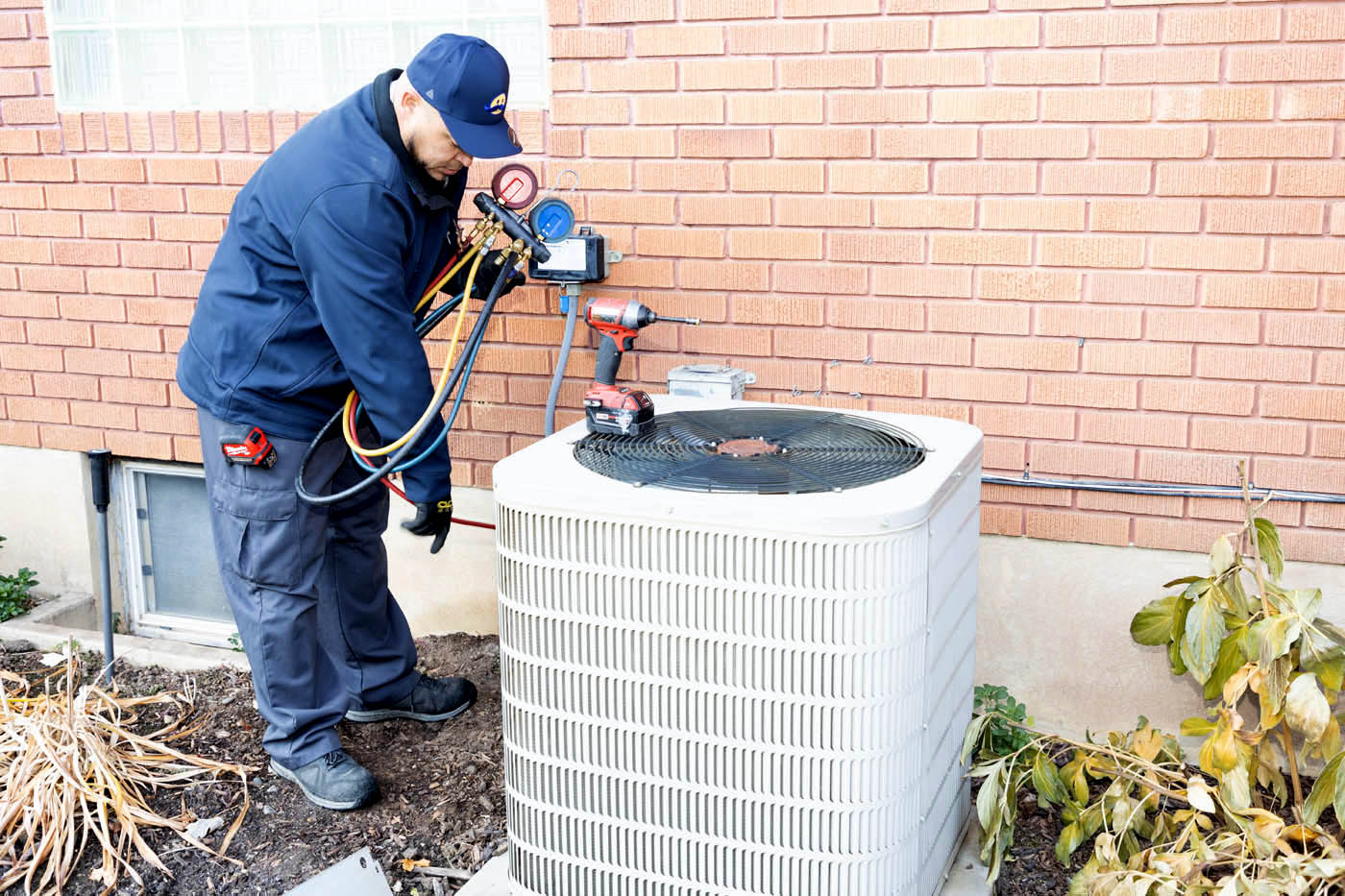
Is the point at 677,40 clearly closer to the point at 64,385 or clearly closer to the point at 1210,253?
the point at 1210,253

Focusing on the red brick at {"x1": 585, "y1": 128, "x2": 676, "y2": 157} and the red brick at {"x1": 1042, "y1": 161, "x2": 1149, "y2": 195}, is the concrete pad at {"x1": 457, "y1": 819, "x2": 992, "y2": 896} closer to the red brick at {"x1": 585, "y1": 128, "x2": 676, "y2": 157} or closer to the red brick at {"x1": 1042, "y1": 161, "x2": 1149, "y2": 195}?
the red brick at {"x1": 1042, "y1": 161, "x2": 1149, "y2": 195}

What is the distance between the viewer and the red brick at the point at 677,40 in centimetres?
335

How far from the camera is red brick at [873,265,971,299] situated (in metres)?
3.26

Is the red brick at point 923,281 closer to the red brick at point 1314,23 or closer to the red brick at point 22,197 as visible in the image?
the red brick at point 1314,23

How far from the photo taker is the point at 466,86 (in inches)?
107

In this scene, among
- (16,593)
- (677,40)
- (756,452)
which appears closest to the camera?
(756,452)

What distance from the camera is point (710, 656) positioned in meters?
2.12

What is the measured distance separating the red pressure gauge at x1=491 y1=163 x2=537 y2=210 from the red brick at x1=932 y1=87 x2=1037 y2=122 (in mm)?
1074

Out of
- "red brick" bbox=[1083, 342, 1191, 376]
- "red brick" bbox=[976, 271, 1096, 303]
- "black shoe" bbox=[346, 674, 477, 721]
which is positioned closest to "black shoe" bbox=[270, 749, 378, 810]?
"black shoe" bbox=[346, 674, 477, 721]

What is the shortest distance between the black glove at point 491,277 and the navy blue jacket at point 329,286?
0.37 feet

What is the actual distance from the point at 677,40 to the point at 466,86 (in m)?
0.88

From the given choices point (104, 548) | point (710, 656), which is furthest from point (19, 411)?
point (710, 656)

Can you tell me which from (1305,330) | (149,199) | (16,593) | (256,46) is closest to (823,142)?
(1305,330)

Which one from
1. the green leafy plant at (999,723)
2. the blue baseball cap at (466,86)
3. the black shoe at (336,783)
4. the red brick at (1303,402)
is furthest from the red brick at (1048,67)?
the black shoe at (336,783)
